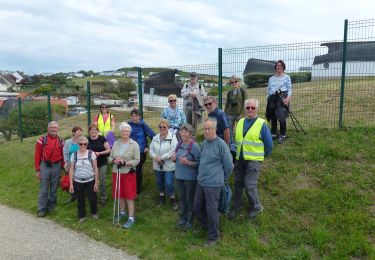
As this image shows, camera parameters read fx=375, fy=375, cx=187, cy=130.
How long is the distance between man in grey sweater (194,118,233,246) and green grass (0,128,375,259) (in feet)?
1.03

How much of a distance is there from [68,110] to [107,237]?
2149cm

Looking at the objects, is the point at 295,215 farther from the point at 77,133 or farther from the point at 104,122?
the point at 104,122

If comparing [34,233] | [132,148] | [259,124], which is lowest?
[34,233]

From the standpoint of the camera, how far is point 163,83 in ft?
32.8

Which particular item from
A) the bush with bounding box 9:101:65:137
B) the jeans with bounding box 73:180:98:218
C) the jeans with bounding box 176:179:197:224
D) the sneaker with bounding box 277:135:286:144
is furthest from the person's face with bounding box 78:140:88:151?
the bush with bounding box 9:101:65:137

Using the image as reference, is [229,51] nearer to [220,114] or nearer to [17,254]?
[220,114]

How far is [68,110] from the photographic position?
1027 inches

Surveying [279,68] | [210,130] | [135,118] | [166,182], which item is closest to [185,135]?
[210,130]

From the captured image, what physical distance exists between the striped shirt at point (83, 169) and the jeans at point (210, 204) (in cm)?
213

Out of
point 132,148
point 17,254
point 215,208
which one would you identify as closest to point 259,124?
point 215,208

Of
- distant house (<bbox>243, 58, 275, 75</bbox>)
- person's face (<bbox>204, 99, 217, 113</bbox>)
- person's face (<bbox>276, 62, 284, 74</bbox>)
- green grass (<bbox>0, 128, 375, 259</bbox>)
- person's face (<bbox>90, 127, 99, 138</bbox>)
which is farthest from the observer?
distant house (<bbox>243, 58, 275, 75</bbox>)

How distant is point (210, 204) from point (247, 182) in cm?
75

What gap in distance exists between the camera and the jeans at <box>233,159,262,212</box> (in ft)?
19.1

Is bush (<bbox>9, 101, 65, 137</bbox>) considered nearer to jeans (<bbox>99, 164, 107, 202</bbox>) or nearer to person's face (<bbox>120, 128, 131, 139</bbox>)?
jeans (<bbox>99, 164, 107, 202</bbox>)
